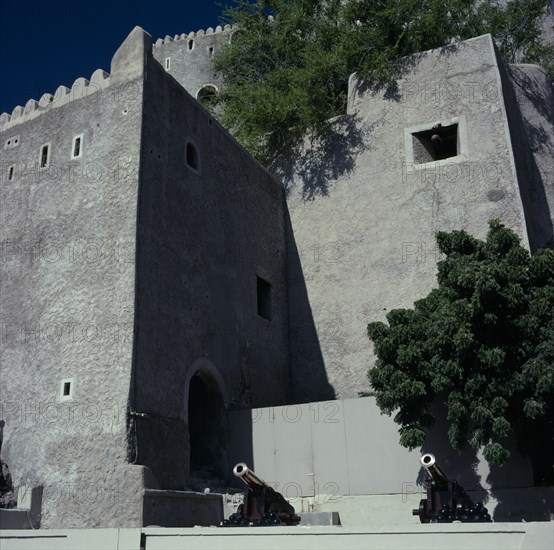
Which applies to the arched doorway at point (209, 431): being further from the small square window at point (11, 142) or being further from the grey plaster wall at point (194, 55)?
the grey plaster wall at point (194, 55)

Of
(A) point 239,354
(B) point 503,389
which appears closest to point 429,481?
(B) point 503,389

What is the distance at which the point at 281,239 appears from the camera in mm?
17969

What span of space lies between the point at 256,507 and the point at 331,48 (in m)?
12.8

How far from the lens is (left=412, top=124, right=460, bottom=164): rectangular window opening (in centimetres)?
1700

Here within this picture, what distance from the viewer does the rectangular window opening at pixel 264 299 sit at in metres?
16.8

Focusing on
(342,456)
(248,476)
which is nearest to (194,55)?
(342,456)

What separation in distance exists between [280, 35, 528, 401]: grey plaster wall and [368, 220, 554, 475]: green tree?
156 inches

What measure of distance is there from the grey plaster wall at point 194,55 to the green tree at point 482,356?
58.4ft

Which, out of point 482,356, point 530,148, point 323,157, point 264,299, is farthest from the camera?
point 323,157

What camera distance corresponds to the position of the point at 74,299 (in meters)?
12.6

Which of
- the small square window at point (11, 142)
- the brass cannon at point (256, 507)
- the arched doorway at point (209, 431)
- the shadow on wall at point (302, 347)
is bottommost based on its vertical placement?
the brass cannon at point (256, 507)

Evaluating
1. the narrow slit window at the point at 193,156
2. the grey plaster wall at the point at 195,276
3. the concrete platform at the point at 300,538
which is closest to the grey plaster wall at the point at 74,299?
the grey plaster wall at the point at 195,276

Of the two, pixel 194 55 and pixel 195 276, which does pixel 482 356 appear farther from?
pixel 194 55

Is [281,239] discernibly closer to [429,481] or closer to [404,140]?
[404,140]
